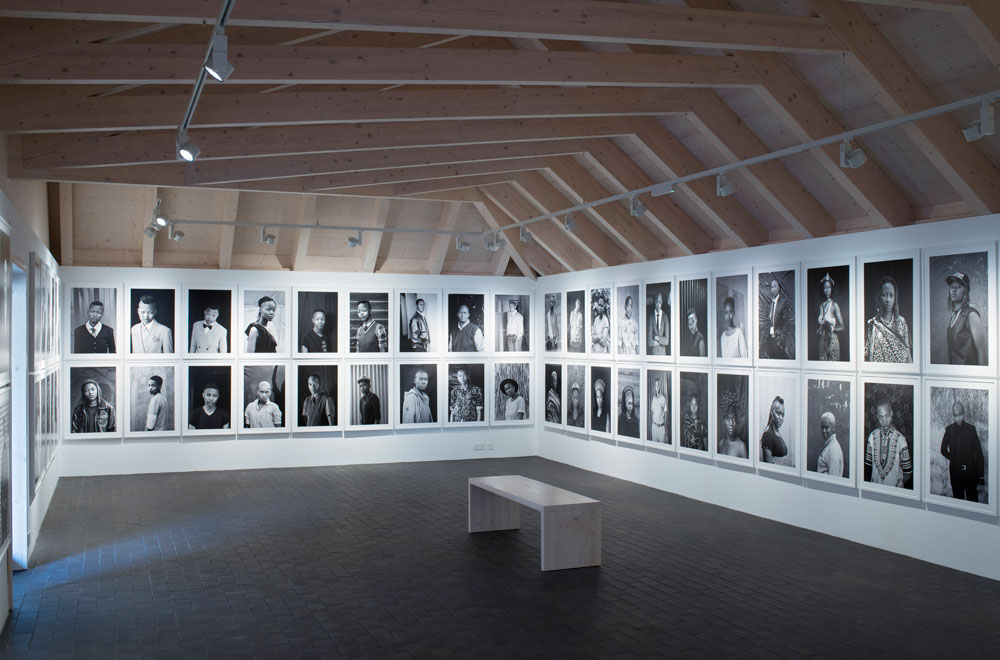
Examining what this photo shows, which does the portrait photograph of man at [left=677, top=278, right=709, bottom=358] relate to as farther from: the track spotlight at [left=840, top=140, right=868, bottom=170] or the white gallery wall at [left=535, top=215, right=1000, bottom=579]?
the track spotlight at [left=840, top=140, right=868, bottom=170]

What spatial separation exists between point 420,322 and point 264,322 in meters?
2.67

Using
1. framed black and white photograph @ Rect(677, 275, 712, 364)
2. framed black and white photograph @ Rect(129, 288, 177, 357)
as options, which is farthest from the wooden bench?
framed black and white photograph @ Rect(129, 288, 177, 357)

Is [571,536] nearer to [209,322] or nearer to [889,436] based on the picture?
[889,436]

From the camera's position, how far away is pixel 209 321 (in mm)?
13875

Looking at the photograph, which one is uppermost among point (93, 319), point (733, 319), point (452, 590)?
point (93, 319)

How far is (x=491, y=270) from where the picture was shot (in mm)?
16047

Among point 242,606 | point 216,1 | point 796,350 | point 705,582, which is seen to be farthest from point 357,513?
point 216,1

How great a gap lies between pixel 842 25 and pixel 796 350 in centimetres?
392

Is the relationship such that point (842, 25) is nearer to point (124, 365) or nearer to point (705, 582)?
point (705, 582)

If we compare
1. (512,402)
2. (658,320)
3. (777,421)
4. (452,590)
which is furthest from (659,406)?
(452,590)

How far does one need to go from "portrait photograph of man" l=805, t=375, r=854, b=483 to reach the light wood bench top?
278 centimetres

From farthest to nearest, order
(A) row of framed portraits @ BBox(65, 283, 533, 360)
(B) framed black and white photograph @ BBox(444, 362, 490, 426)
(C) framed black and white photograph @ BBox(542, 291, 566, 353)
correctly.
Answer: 1. (B) framed black and white photograph @ BBox(444, 362, 490, 426)
2. (C) framed black and white photograph @ BBox(542, 291, 566, 353)
3. (A) row of framed portraits @ BBox(65, 283, 533, 360)

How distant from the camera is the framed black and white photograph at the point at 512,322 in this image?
15656 mm

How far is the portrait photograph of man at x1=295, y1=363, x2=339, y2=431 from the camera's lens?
47.1ft
